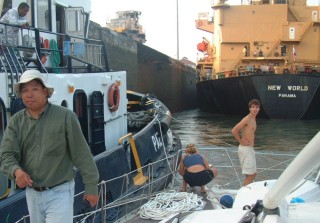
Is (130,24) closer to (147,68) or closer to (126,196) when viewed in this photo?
(147,68)

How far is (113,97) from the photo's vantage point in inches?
286

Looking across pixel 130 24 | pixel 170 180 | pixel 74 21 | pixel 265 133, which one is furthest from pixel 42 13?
pixel 130 24

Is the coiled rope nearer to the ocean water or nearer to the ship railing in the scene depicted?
the ship railing

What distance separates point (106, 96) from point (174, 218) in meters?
4.01

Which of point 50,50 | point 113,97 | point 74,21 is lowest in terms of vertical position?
point 113,97

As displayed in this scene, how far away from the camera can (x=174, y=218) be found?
11.4 ft

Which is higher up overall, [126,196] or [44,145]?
[44,145]

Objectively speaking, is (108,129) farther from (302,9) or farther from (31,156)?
(302,9)

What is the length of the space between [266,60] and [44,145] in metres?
28.7

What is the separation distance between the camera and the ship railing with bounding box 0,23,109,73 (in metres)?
5.46

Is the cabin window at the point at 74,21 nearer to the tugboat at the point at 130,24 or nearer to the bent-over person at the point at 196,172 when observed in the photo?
the bent-over person at the point at 196,172

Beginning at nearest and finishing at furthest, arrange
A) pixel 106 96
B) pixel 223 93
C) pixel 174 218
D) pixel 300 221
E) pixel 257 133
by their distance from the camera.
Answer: pixel 300 221 < pixel 174 218 < pixel 106 96 < pixel 257 133 < pixel 223 93

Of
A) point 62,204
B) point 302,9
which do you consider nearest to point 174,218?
point 62,204

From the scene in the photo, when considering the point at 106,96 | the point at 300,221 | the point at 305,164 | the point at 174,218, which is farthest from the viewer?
the point at 106,96
